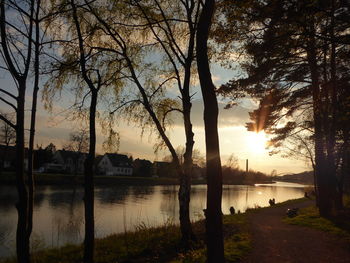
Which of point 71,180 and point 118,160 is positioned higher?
point 118,160

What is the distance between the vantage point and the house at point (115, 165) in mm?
89312

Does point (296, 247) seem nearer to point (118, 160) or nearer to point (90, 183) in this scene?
point (90, 183)

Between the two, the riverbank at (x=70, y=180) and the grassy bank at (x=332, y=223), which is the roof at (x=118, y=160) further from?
the grassy bank at (x=332, y=223)

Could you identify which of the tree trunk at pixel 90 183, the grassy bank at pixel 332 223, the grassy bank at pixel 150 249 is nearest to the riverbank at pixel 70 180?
the grassy bank at pixel 150 249

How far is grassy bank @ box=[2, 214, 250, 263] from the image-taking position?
9.36 metres

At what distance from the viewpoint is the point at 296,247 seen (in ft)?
32.3

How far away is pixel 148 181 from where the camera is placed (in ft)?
222

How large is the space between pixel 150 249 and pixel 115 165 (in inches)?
3185

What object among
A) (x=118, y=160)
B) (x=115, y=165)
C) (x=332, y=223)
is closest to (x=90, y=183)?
(x=332, y=223)

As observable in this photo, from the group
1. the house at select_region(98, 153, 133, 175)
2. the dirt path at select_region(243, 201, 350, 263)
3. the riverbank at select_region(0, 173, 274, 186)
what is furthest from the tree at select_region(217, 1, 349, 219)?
the house at select_region(98, 153, 133, 175)

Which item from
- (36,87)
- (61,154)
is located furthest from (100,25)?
(61,154)

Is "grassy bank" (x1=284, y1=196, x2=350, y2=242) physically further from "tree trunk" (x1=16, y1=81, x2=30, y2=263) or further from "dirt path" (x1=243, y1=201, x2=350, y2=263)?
"tree trunk" (x1=16, y1=81, x2=30, y2=263)

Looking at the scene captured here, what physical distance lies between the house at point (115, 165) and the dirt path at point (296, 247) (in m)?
78.3

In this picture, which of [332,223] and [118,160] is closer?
[332,223]
